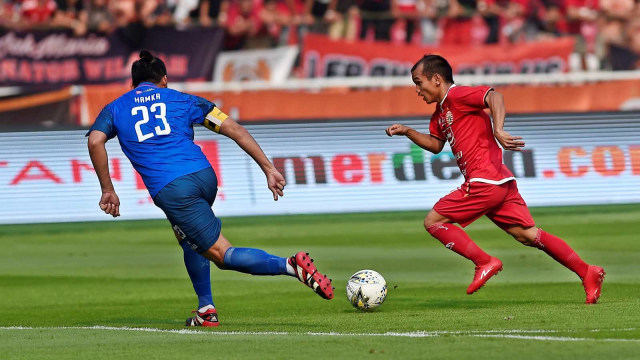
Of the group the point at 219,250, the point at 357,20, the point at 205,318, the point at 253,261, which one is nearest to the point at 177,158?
the point at 219,250

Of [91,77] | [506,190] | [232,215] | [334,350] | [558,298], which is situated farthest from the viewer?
[91,77]

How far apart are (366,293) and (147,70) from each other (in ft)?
8.42

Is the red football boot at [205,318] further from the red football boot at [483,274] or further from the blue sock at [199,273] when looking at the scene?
the red football boot at [483,274]

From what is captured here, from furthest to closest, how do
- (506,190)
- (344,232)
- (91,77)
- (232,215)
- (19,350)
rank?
(91,77), (232,215), (344,232), (506,190), (19,350)

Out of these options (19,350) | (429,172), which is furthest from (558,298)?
(429,172)

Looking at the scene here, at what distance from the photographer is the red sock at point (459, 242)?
9555mm

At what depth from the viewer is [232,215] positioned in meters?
18.7

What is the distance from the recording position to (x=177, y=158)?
8.52 metres

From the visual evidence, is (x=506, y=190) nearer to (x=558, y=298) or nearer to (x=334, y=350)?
(x=558, y=298)

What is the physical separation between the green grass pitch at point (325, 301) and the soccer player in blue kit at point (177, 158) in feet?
1.83

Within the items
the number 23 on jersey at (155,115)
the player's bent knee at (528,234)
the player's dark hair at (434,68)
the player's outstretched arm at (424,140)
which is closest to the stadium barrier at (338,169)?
the player's outstretched arm at (424,140)

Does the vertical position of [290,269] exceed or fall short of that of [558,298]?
it exceeds it

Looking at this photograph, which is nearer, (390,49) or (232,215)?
(232,215)

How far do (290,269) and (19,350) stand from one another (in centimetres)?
195
